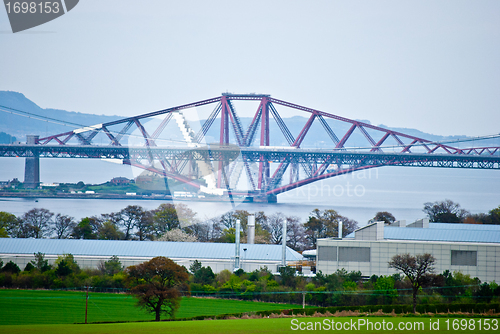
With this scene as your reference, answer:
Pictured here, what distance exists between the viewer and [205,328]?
10.5 meters

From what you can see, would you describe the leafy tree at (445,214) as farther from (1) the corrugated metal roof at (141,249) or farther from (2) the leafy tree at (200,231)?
(1) the corrugated metal roof at (141,249)

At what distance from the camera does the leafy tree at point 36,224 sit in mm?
30094

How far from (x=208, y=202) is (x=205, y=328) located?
1365 inches

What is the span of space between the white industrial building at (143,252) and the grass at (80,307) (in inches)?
136

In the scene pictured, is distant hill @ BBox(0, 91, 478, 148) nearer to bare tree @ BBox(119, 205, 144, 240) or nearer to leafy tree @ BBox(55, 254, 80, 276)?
bare tree @ BBox(119, 205, 144, 240)

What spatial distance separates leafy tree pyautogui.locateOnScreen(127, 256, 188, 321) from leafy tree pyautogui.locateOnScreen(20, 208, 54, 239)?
16.8 meters

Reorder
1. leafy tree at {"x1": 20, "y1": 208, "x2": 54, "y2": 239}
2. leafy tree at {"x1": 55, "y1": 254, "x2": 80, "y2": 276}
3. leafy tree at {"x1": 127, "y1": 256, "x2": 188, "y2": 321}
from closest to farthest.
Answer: leafy tree at {"x1": 127, "y1": 256, "x2": 188, "y2": 321}
leafy tree at {"x1": 55, "y1": 254, "x2": 80, "y2": 276}
leafy tree at {"x1": 20, "y1": 208, "x2": 54, "y2": 239}

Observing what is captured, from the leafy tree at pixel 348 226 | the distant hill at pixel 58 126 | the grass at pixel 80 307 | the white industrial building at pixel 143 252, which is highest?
the distant hill at pixel 58 126

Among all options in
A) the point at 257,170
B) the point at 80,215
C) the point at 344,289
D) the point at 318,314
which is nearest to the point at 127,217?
the point at 80,215

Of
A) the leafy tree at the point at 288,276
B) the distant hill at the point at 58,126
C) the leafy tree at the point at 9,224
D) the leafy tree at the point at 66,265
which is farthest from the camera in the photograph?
the distant hill at the point at 58,126

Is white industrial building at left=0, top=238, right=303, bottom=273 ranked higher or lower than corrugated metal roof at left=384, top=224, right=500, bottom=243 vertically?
lower

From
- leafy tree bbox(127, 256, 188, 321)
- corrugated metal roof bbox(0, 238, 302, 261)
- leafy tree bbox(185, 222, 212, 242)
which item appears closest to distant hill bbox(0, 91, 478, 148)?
leafy tree bbox(185, 222, 212, 242)

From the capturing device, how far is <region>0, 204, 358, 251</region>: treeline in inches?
1152

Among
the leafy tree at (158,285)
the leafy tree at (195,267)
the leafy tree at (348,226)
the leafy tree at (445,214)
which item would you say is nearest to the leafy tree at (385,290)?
the leafy tree at (158,285)
